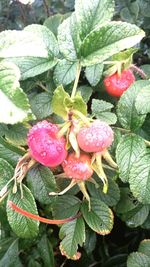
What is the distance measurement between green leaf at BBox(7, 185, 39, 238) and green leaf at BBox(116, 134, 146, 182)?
17 cm

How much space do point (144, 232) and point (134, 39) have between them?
68 cm

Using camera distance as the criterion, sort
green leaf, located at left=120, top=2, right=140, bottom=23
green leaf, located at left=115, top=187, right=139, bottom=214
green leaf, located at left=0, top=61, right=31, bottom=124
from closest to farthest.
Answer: green leaf, located at left=0, top=61, right=31, bottom=124 < green leaf, located at left=115, top=187, right=139, bottom=214 < green leaf, located at left=120, top=2, right=140, bottom=23

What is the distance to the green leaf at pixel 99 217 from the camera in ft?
3.14

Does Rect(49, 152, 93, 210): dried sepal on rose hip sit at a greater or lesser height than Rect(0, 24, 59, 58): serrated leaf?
lesser

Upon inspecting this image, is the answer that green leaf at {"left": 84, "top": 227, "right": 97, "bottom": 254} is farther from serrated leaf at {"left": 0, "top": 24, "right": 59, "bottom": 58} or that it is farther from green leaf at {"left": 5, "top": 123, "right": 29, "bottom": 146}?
serrated leaf at {"left": 0, "top": 24, "right": 59, "bottom": 58}

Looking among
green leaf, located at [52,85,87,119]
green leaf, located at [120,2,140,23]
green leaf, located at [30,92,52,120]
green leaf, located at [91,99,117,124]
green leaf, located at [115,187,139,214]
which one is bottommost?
green leaf, located at [115,187,139,214]

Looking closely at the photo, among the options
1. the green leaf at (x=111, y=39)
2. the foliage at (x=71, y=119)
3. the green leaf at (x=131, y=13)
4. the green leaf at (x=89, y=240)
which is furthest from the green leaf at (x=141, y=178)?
the green leaf at (x=131, y=13)

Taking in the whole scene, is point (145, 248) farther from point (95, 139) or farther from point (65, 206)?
point (95, 139)

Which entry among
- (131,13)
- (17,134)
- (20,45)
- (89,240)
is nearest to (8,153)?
(17,134)

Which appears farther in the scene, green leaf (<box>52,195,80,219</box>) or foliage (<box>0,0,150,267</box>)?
green leaf (<box>52,195,80,219</box>)

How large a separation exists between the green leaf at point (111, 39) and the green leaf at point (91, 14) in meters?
0.05

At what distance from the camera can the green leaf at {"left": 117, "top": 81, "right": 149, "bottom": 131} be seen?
910mm

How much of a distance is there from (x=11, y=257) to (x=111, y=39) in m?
0.63

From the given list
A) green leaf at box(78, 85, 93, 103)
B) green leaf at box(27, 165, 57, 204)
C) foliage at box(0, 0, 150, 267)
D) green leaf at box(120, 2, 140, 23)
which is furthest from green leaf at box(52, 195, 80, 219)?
green leaf at box(120, 2, 140, 23)
